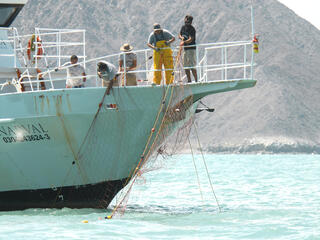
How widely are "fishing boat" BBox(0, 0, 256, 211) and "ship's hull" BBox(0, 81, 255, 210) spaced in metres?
0.02

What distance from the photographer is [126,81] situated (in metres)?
17.4

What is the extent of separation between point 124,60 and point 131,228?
13.1ft

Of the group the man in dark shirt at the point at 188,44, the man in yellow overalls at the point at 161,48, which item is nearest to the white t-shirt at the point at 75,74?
the man in yellow overalls at the point at 161,48

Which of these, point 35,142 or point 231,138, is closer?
point 35,142

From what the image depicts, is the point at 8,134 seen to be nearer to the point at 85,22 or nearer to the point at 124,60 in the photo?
the point at 124,60

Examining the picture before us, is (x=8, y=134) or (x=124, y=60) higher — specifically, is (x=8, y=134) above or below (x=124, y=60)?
below

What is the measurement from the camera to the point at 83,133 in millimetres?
17172

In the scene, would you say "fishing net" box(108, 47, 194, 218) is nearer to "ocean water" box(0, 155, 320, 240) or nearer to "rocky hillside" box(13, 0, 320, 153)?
"ocean water" box(0, 155, 320, 240)

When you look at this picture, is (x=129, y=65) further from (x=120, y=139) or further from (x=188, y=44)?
(x=120, y=139)

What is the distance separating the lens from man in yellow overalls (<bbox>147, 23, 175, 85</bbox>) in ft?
55.6

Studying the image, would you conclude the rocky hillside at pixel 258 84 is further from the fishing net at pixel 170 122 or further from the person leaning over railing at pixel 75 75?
the person leaning over railing at pixel 75 75

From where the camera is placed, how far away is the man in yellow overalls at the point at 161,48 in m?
17.0

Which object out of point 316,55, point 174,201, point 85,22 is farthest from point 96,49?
point 174,201

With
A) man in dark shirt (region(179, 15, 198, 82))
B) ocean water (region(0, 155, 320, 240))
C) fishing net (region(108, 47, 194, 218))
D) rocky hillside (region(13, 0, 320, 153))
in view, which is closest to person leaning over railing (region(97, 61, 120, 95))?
fishing net (region(108, 47, 194, 218))
